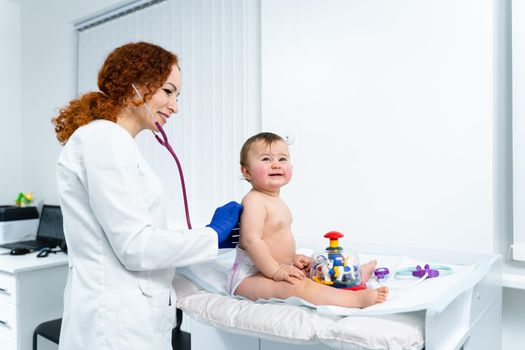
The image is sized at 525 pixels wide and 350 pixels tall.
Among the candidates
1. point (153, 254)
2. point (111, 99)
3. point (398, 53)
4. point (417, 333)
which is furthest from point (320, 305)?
point (398, 53)

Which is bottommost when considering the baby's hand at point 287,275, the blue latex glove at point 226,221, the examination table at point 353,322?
the examination table at point 353,322

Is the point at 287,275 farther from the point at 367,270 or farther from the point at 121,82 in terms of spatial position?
the point at 121,82

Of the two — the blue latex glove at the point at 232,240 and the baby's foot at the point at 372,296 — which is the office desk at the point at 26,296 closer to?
the blue latex glove at the point at 232,240

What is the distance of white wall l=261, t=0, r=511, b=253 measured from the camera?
141cm

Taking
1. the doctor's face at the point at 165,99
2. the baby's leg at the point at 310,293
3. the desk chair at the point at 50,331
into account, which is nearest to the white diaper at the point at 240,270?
the baby's leg at the point at 310,293

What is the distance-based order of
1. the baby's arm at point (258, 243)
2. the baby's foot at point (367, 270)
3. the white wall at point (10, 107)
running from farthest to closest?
the white wall at point (10, 107)
the baby's foot at point (367, 270)
the baby's arm at point (258, 243)

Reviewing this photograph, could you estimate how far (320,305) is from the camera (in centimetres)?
96

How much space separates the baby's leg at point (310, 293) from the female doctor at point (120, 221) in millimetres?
151

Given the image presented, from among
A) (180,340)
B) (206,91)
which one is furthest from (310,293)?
(206,91)

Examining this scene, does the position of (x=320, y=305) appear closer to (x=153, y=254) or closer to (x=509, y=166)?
(x=153, y=254)

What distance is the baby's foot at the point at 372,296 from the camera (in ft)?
3.12

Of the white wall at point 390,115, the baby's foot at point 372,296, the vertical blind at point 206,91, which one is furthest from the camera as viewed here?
the vertical blind at point 206,91

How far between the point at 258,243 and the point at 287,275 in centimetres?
11

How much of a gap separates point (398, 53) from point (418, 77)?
0.39 feet
